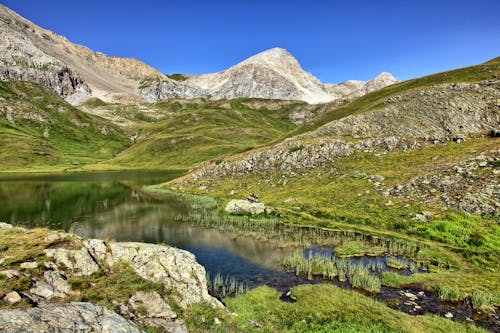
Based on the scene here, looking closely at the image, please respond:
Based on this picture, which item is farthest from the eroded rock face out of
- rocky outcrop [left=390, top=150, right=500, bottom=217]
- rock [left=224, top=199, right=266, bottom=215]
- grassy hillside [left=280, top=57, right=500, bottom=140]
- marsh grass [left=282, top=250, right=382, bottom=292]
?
grassy hillside [left=280, top=57, right=500, bottom=140]

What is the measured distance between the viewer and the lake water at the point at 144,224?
139 feet

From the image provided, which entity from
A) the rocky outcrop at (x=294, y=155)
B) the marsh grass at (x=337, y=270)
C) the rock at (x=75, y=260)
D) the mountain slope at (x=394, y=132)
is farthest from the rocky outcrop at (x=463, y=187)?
the rock at (x=75, y=260)

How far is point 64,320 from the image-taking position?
51.0 ft

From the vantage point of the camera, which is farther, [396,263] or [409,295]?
[396,263]

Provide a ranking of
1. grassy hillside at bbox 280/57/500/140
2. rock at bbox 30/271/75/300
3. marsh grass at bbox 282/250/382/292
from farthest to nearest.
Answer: grassy hillside at bbox 280/57/500/140
marsh grass at bbox 282/250/382/292
rock at bbox 30/271/75/300

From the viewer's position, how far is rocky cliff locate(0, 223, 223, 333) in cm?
1625

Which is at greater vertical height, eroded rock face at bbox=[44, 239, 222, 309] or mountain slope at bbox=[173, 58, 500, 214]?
mountain slope at bbox=[173, 58, 500, 214]

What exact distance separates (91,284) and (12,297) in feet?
17.7

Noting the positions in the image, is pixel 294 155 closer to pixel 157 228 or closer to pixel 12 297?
pixel 157 228

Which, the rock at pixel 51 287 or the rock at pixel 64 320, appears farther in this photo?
the rock at pixel 51 287

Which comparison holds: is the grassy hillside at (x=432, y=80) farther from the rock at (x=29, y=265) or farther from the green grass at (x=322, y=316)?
the rock at (x=29, y=265)

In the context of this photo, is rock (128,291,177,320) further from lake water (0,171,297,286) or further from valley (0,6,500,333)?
lake water (0,171,297,286)

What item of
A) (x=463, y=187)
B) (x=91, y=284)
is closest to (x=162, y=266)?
(x=91, y=284)

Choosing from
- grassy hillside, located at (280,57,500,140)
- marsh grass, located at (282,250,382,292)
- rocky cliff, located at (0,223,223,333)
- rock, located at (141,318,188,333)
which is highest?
grassy hillside, located at (280,57,500,140)
